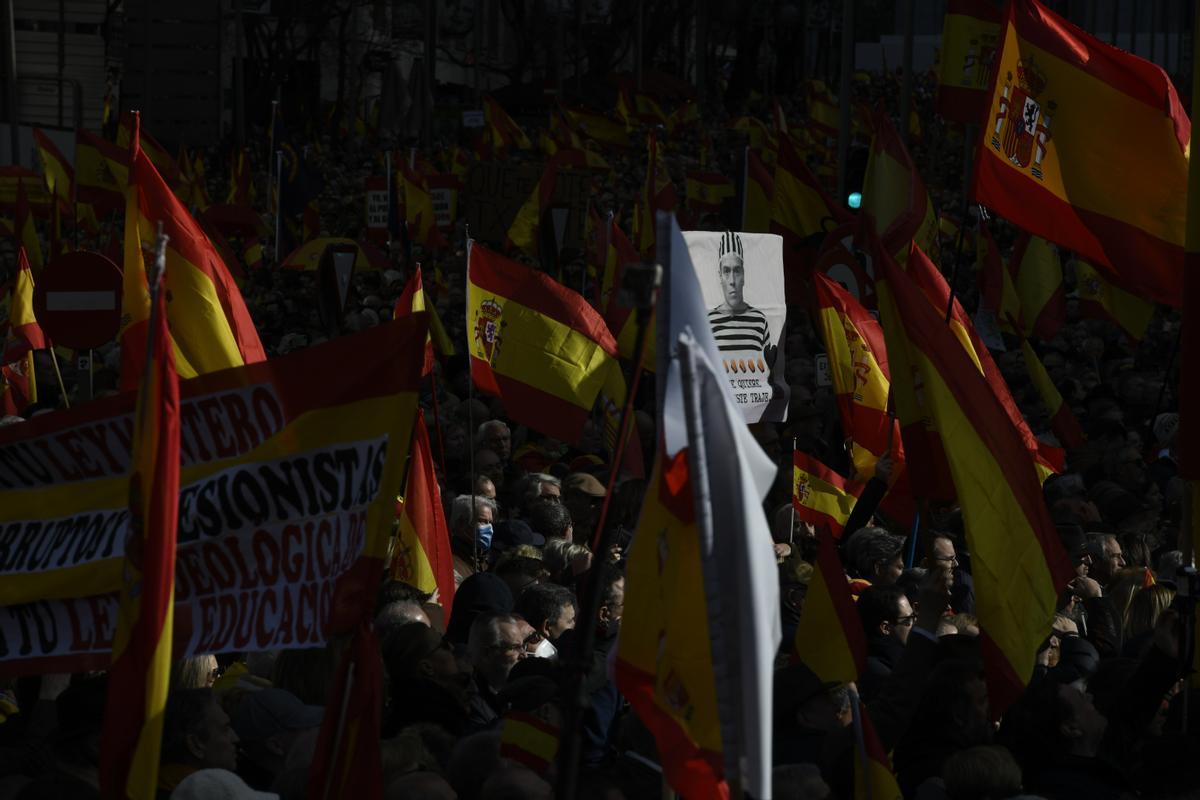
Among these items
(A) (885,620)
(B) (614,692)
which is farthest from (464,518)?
(B) (614,692)

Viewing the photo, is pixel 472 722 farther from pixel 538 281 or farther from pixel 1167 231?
pixel 538 281

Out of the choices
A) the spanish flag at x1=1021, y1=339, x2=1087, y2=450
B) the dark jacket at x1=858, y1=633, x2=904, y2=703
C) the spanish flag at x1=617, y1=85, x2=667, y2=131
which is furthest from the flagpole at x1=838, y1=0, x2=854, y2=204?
the spanish flag at x1=617, y1=85, x2=667, y2=131

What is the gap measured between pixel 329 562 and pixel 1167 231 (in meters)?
3.48

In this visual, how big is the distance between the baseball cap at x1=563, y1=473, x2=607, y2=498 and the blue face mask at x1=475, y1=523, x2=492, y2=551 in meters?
0.56

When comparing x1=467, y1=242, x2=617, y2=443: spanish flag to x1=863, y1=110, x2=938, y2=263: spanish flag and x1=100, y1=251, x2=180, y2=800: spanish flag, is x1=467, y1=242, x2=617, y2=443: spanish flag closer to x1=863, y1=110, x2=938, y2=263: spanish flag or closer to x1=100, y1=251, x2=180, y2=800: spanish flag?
x1=863, y1=110, x2=938, y2=263: spanish flag

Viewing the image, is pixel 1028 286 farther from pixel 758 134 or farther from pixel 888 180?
pixel 758 134

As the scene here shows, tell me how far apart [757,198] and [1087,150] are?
305 inches

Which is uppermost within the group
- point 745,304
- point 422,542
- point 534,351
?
point 745,304

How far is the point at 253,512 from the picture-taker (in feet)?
15.9

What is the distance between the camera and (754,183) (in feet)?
49.0

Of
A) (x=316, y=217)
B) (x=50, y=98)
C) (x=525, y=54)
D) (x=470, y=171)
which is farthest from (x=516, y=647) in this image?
(x=525, y=54)

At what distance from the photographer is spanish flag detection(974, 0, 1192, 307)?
7.05 metres

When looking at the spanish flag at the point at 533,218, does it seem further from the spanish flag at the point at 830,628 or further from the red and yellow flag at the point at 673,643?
the red and yellow flag at the point at 673,643

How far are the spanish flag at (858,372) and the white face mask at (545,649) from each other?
3061 millimetres
